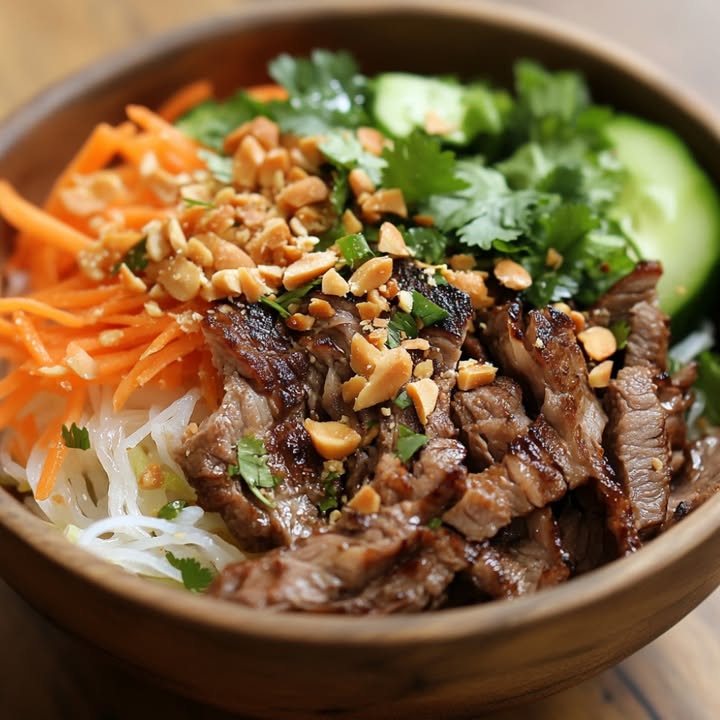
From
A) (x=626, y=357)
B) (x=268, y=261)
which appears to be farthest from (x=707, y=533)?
(x=268, y=261)

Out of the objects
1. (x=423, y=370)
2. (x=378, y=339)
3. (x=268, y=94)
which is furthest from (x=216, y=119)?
(x=423, y=370)

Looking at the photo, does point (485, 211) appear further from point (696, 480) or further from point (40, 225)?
point (40, 225)

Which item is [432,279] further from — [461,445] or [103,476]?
[103,476]

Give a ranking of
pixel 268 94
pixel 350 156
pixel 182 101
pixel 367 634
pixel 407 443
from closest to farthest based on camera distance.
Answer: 1. pixel 367 634
2. pixel 407 443
3. pixel 350 156
4. pixel 268 94
5. pixel 182 101

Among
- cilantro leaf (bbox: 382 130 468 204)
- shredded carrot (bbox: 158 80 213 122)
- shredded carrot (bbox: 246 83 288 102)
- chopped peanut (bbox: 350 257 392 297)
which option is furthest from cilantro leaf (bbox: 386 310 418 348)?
shredded carrot (bbox: 158 80 213 122)

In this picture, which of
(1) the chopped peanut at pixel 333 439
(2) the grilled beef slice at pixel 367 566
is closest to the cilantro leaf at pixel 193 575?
(2) the grilled beef slice at pixel 367 566
